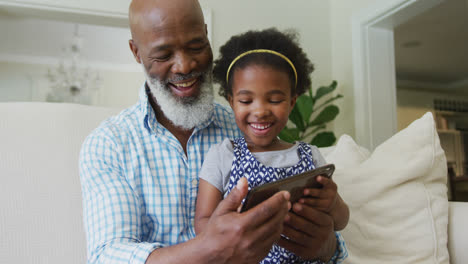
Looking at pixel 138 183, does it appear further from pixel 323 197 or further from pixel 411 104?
pixel 411 104

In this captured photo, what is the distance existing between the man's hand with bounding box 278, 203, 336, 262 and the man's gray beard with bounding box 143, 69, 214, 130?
494 mm

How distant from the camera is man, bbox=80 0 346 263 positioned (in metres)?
1.01

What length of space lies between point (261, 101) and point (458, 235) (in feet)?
2.72

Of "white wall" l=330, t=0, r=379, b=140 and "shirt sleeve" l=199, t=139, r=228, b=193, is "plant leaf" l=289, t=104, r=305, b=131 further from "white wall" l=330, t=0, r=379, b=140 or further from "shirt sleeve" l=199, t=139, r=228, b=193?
"shirt sleeve" l=199, t=139, r=228, b=193

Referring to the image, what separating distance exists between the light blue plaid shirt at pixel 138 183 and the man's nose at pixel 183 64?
0.54 feet

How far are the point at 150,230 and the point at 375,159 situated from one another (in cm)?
86

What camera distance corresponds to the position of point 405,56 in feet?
24.9

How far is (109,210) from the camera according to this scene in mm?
1072

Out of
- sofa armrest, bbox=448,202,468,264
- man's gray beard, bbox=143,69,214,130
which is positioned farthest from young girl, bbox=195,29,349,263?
sofa armrest, bbox=448,202,468,264

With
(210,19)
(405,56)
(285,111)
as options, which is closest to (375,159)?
(285,111)

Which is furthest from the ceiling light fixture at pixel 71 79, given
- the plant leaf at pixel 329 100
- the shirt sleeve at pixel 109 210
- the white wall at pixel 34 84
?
the shirt sleeve at pixel 109 210

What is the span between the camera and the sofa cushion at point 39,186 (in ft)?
4.49

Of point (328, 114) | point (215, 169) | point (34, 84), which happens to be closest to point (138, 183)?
point (215, 169)

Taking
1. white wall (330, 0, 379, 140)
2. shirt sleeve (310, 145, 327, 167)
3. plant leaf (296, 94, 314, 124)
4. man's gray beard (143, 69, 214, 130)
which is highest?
white wall (330, 0, 379, 140)
